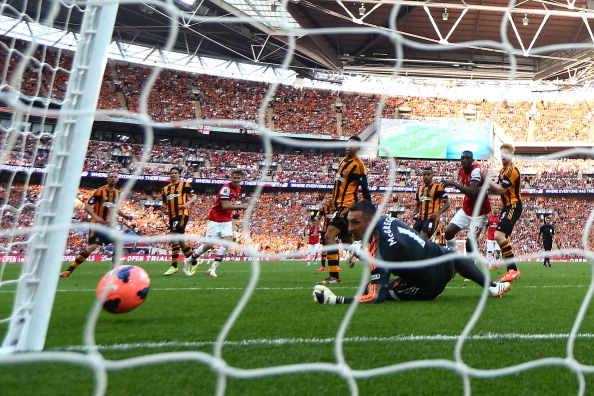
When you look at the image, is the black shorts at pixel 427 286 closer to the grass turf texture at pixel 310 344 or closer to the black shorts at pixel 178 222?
the grass turf texture at pixel 310 344

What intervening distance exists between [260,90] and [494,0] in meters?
15.1

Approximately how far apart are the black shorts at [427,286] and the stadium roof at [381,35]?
15.2 meters

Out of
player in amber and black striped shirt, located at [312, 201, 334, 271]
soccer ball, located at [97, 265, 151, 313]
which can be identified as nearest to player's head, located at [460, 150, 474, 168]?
player in amber and black striped shirt, located at [312, 201, 334, 271]

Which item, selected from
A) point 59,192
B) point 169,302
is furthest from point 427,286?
point 59,192

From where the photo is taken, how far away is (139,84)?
2858cm

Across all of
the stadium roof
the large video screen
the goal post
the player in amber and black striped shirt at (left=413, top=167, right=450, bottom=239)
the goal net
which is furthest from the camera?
the large video screen

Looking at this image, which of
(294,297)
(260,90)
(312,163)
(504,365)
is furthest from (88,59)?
(260,90)

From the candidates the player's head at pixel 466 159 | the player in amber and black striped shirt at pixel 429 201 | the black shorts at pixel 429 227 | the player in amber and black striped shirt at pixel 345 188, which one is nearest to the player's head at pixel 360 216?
the player in amber and black striped shirt at pixel 345 188

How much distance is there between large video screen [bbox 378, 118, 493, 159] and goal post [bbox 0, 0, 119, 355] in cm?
2612

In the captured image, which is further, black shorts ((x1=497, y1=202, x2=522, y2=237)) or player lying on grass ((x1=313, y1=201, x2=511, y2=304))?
black shorts ((x1=497, y1=202, x2=522, y2=237))

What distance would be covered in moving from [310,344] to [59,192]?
1449mm

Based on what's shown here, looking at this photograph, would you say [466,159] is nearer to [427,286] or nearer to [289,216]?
[427,286]

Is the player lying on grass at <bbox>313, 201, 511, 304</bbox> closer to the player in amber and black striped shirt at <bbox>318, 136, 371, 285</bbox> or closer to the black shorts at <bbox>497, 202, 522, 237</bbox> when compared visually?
the player in amber and black striped shirt at <bbox>318, 136, 371, 285</bbox>

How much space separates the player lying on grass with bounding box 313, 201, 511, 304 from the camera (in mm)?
3836
